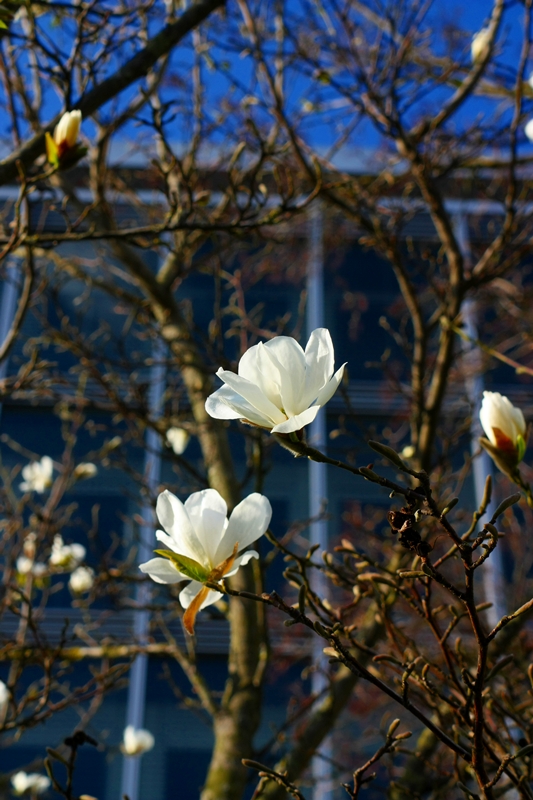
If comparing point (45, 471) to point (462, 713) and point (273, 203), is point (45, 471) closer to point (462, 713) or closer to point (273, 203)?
point (462, 713)

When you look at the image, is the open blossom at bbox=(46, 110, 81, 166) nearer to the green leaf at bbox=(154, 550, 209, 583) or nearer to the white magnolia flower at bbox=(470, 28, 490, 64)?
the green leaf at bbox=(154, 550, 209, 583)

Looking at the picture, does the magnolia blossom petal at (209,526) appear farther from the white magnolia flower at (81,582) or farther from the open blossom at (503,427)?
the white magnolia flower at (81,582)

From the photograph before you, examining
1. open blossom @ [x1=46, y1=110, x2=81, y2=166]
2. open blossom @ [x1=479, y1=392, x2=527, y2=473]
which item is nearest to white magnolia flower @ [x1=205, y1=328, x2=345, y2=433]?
open blossom @ [x1=479, y1=392, x2=527, y2=473]

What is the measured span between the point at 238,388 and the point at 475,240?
5648mm

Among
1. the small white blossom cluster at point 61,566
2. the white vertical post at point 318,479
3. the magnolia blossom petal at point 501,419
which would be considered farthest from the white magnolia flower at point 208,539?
the white vertical post at point 318,479

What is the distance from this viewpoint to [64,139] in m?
1.35

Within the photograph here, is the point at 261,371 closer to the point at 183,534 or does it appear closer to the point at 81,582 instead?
the point at 183,534

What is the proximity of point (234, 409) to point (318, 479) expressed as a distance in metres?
4.51

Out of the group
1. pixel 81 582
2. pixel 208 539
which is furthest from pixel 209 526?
pixel 81 582

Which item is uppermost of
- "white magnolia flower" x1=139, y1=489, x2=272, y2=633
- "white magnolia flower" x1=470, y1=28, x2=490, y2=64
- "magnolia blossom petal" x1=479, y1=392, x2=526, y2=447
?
"white magnolia flower" x1=470, y1=28, x2=490, y2=64

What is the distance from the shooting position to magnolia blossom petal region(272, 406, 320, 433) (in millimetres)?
708

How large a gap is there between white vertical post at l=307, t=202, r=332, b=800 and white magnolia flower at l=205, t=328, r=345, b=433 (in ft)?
9.81

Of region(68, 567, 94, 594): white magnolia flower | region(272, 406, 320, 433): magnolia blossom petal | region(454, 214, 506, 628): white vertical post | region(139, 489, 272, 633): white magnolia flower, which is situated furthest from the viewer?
region(454, 214, 506, 628): white vertical post

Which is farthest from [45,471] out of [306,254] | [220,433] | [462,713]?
[306,254]
